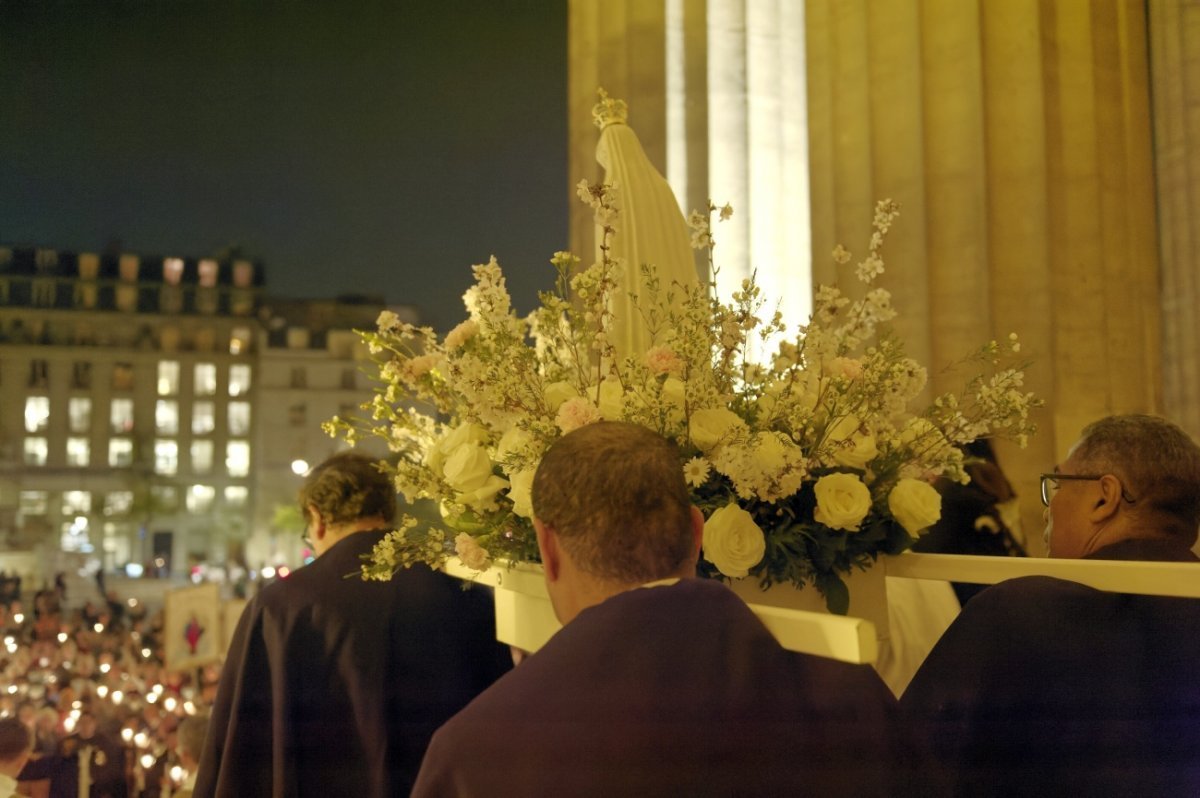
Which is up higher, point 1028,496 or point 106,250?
point 106,250

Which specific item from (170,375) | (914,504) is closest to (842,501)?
(914,504)

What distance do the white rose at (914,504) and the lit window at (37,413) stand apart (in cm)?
7221

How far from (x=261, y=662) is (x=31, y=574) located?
203ft

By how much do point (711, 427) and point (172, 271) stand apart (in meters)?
73.4

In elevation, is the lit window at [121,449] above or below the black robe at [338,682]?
above

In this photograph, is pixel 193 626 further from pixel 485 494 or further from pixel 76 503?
pixel 76 503

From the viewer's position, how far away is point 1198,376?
5855 millimetres

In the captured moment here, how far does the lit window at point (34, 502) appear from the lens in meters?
65.0

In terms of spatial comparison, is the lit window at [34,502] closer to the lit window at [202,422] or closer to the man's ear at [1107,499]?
the lit window at [202,422]

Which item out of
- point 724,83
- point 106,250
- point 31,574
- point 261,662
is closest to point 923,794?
point 261,662

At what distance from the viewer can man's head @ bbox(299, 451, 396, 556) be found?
3467 mm

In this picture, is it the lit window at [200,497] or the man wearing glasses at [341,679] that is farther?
the lit window at [200,497]

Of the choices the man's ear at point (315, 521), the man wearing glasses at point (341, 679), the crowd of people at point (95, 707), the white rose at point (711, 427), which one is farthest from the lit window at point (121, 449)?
the white rose at point (711, 427)

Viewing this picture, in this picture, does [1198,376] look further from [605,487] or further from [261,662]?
[605,487]
